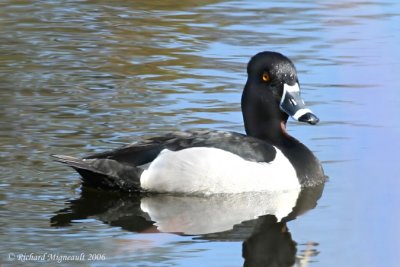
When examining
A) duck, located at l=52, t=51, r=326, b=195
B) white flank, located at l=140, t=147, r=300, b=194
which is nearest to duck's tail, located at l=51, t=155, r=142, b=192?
duck, located at l=52, t=51, r=326, b=195

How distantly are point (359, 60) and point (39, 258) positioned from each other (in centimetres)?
679

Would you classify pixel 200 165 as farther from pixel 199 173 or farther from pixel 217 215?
pixel 217 215

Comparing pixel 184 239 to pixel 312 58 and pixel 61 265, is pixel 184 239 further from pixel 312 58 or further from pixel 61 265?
pixel 312 58

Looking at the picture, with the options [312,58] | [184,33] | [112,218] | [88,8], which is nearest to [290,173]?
[112,218]

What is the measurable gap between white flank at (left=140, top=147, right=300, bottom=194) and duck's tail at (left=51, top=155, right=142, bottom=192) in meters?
0.10

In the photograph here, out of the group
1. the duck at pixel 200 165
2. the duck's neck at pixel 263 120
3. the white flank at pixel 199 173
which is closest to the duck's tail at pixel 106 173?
the duck at pixel 200 165

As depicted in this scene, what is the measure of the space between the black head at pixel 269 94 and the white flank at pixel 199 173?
74 centimetres

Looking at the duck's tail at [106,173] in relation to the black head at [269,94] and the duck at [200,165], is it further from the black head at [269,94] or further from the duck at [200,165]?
the black head at [269,94]

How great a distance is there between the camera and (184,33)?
53.9ft

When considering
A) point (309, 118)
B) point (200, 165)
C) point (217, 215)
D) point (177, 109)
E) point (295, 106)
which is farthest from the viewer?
point (177, 109)

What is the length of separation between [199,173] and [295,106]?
1100 mm

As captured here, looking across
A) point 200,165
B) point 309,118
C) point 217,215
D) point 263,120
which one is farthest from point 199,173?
point 309,118

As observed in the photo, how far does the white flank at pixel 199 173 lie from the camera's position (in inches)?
422

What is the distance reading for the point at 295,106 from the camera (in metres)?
11.3
